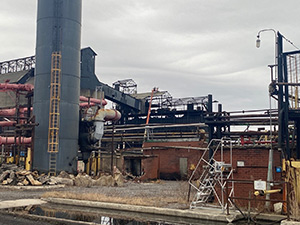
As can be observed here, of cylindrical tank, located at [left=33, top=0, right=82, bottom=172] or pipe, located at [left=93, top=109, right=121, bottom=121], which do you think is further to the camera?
pipe, located at [left=93, top=109, right=121, bottom=121]

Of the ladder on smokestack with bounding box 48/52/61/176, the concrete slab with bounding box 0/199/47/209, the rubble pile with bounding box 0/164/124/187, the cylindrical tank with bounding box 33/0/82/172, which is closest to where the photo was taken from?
the concrete slab with bounding box 0/199/47/209

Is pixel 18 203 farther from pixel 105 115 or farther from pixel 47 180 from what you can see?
pixel 105 115

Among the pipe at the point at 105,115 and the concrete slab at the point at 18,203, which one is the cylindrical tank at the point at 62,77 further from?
the concrete slab at the point at 18,203

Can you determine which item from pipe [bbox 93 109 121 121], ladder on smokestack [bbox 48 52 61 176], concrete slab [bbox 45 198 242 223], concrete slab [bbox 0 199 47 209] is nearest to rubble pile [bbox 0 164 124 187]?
ladder on smokestack [bbox 48 52 61 176]

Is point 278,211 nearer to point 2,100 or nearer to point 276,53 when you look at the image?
point 276,53

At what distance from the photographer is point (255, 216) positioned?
11695mm

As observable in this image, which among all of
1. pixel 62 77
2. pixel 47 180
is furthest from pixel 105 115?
pixel 47 180

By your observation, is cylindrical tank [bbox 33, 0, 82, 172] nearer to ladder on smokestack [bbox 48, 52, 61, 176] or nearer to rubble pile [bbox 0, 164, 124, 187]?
ladder on smokestack [bbox 48, 52, 61, 176]

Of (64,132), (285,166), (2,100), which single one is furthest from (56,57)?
(2,100)

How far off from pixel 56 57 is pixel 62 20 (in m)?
3.05

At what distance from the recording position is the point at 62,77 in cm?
2742

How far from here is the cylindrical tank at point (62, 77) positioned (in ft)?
89.2

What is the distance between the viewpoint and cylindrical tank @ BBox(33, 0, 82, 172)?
2720cm

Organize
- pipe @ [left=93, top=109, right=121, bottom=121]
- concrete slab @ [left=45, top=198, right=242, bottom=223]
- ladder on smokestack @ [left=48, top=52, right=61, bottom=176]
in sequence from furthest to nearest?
pipe @ [left=93, top=109, right=121, bottom=121] → ladder on smokestack @ [left=48, top=52, right=61, bottom=176] → concrete slab @ [left=45, top=198, right=242, bottom=223]
